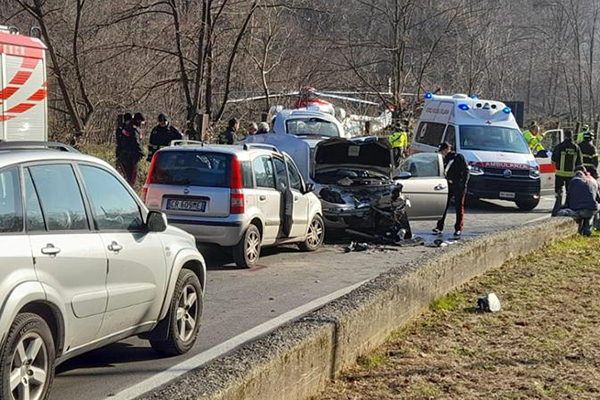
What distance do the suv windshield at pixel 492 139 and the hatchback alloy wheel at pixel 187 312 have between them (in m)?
15.5

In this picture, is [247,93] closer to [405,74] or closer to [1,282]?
[405,74]

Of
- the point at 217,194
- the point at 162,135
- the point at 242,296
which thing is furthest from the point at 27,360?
the point at 162,135

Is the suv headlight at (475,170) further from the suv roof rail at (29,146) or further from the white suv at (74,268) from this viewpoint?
the suv roof rail at (29,146)

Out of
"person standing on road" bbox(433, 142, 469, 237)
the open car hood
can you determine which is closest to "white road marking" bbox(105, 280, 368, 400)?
the open car hood

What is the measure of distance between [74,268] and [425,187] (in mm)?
11695

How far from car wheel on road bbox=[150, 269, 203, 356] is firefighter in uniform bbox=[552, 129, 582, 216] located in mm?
13971

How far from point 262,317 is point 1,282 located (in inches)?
167

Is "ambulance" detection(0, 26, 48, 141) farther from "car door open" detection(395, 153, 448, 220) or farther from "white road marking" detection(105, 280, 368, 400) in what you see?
"white road marking" detection(105, 280, 368, 400)

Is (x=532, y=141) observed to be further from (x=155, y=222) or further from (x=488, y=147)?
(x=155, y=222)

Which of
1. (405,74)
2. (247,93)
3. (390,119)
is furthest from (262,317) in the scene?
(405,74)

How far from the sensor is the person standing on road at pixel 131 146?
59.0 feet

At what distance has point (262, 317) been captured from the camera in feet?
29.5

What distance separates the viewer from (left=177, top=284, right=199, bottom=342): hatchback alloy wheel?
729 centimetres

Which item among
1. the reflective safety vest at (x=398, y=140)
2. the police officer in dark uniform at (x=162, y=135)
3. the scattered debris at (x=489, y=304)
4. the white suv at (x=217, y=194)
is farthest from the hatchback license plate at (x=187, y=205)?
the reflective safety vest at (x=398, y=140)
